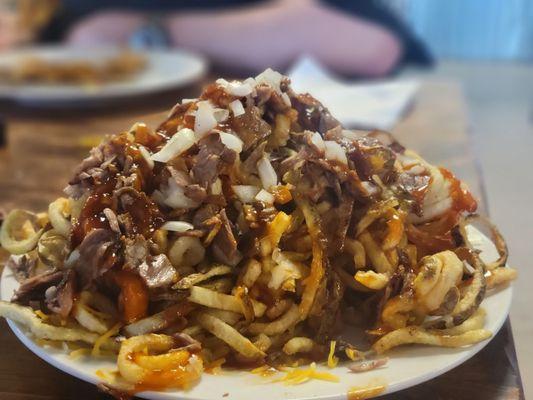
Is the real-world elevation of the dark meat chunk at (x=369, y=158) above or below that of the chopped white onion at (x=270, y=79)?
below

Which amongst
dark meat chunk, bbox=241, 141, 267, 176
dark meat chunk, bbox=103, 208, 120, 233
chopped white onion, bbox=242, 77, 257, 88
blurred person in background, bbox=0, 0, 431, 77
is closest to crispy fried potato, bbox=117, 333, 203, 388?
dark meat chunk, bbox=103, 208, 120, 233

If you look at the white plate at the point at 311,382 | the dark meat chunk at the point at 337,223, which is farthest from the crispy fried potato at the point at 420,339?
the dark meat chunk at the point at 337,223

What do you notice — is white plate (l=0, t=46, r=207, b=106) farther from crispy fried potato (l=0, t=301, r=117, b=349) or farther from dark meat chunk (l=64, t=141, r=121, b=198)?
crispy fried potato (l=0, t=301, r=117, b=349)

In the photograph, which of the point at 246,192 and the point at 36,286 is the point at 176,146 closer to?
the point at 246,192

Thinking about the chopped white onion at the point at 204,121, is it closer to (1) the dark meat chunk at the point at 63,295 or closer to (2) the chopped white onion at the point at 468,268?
(1) the dark meat chunk at the point at 63,295

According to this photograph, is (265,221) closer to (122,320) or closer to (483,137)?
(122,320)

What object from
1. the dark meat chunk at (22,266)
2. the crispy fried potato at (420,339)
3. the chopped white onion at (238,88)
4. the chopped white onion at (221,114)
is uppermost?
the chopped white onion at (238,88)

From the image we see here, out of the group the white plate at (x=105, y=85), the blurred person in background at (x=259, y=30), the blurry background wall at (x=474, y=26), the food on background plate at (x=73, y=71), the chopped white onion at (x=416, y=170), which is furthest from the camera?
the blurry background wall at (x=474, y=26)
